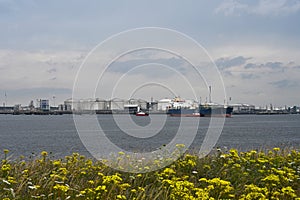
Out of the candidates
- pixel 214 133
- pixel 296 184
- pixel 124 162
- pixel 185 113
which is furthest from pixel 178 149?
pixel 185 113

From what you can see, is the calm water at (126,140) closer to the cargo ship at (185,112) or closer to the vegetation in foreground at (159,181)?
the vegetation in foreground at (159,181)

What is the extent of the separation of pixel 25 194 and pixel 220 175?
5069 millimetres

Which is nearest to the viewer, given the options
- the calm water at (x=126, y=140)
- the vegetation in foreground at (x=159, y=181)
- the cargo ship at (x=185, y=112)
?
the vegetation in foreground at (x=159, y=181)

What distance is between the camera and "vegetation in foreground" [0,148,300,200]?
7379 mm

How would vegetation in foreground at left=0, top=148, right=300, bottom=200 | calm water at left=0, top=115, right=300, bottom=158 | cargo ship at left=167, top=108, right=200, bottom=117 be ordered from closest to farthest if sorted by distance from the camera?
vegetation in foreground at left=0, top=148, right=300, bottom=200 → calm water at left=0, top=115, right=300, bottom=158 → cargo ship at left=167, top=108, right=200, bottom=117

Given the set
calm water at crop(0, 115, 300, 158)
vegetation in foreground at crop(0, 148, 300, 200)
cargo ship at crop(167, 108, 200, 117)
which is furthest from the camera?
cargo ship at crop(167, 108, 200, 117)

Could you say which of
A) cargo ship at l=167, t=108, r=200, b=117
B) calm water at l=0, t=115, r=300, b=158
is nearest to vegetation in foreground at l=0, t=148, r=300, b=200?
calm water at l=0, t=115, r=300, b=158

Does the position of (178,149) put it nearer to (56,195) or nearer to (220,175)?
(220,175)

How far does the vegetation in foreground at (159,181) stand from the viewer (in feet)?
24.2

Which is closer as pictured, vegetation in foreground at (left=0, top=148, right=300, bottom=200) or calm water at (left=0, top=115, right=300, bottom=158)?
vegetation in foreground at (left=0, top=148, right=300, bottom=200)

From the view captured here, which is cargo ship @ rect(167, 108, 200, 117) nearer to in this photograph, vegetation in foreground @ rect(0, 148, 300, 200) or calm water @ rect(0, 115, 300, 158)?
calm water @ rect(0, 115, 300, 158)

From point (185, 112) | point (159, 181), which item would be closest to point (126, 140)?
point (159, 181)

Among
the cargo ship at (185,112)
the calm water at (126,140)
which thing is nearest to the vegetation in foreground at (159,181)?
the calm water at (126,140)

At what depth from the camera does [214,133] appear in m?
45.9
